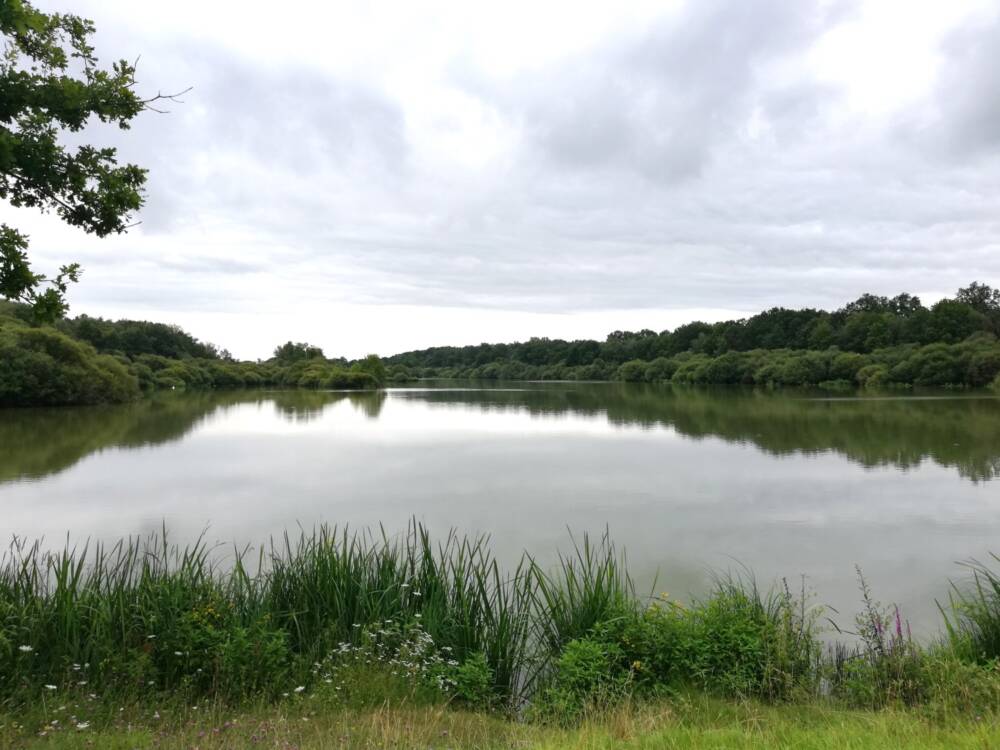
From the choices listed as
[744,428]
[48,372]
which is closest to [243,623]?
→ [744,428]

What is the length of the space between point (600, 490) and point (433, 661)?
8819mm

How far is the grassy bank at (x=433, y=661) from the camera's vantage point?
371 centimetres

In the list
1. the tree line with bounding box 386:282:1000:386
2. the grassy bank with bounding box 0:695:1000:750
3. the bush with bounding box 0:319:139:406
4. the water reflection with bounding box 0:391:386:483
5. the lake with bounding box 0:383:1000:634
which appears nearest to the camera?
the grassy bank with bounding box 0:695:1000:750

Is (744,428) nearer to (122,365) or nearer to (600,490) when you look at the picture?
(600,490)

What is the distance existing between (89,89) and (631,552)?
7316 millimetres

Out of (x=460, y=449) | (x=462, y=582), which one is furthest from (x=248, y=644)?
(x=460, y=449)

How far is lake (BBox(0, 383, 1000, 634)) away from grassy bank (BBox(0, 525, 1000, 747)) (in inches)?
80.5

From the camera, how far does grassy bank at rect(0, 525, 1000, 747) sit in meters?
3.71

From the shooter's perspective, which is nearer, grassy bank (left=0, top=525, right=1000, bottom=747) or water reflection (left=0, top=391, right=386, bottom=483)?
grassy bank (left=0, top=525, right=1000, bottom=747)

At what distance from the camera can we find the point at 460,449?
789 inches

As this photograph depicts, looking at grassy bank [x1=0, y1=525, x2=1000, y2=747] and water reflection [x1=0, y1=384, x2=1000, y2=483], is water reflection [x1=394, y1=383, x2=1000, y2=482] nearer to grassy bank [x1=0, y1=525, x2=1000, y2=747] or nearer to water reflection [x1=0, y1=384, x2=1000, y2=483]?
water reflection [x1=0, y1=384, x2=1000, y2=483]

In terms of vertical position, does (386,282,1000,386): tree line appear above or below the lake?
above

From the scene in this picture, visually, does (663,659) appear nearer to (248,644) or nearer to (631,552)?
(248,644)

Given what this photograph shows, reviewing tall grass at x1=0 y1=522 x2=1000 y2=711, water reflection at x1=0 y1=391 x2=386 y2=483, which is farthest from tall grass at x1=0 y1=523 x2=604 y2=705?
water reflection at x1=0 y1=391 x2=386 y2=483
